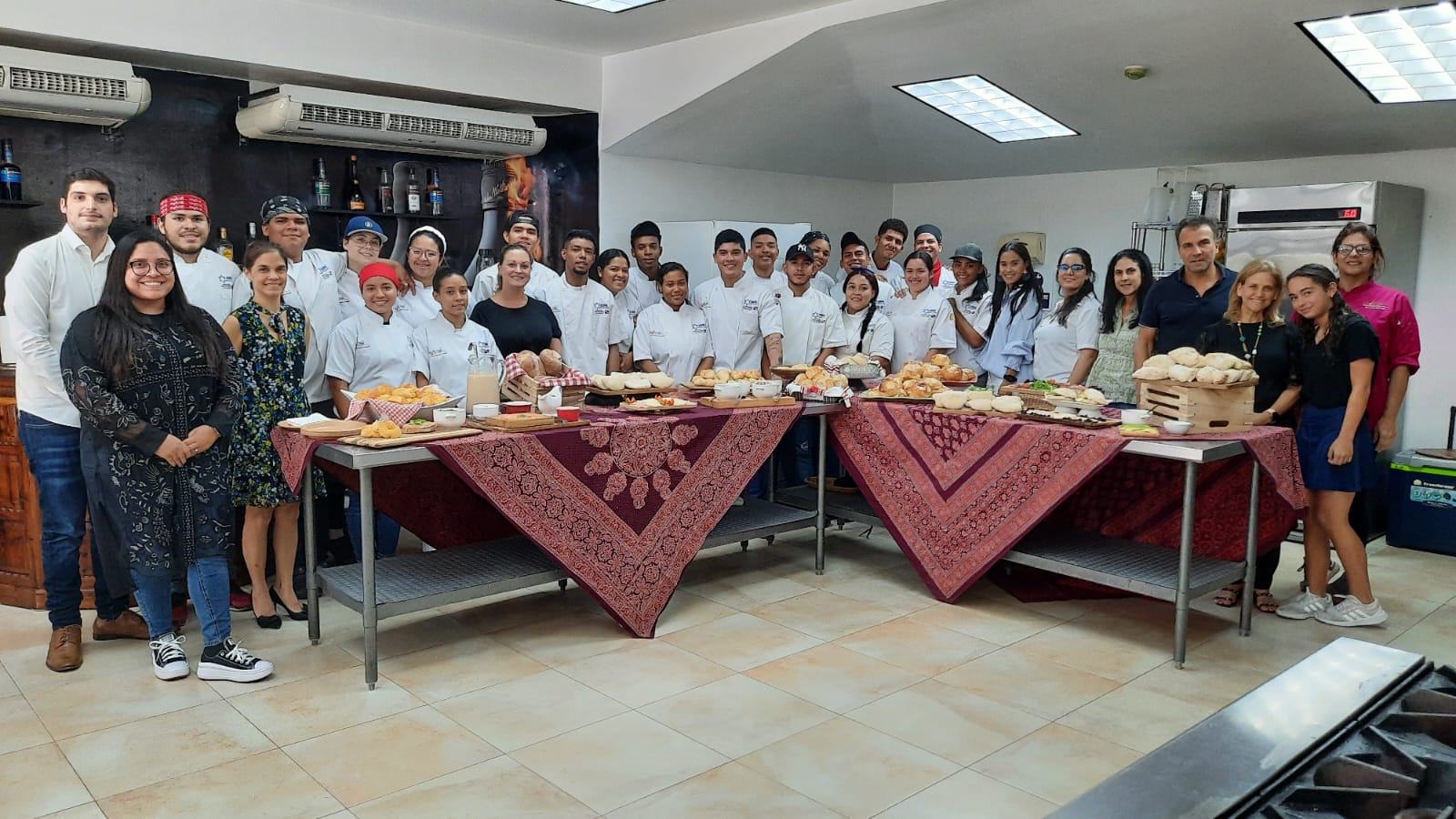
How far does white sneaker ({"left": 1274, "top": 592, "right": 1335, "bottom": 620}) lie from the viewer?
4273mm

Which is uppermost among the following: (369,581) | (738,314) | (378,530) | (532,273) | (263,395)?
(532,273)

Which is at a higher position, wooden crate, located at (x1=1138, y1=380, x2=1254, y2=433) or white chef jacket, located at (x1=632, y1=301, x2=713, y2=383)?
white chef jacket, located at (x1=632, y1=301, x2=713, y2=383)

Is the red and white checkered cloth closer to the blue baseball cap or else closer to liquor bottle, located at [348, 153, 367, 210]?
the blue baseball cap

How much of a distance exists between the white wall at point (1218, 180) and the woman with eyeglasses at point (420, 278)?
16.2ft

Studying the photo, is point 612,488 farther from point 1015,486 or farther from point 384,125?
point 384,125

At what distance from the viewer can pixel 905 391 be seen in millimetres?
4664

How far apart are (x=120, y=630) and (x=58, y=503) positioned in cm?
55

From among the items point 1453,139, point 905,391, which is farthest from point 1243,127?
point 905,391

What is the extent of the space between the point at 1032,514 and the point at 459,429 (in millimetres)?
2226

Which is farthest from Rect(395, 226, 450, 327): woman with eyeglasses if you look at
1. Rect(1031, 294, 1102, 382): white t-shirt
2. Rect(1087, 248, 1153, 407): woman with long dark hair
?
Rect(1087, 248, 1153, 407): woman with long dark hair

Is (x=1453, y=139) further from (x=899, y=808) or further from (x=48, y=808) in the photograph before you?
(x=48, y=808)

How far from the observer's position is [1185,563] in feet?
11.9

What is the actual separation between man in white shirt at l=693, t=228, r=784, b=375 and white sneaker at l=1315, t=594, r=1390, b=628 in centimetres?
294

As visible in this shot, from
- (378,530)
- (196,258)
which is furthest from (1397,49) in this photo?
(196,258)
